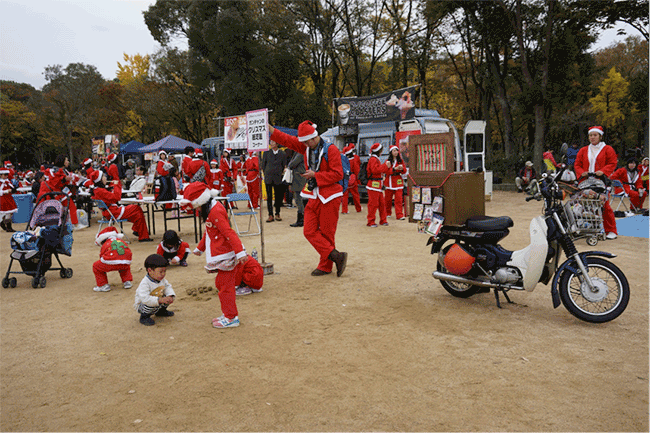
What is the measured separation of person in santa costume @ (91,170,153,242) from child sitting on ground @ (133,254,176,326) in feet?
16.9

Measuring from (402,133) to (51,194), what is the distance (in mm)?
10800

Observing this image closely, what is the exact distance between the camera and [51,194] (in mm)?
6770

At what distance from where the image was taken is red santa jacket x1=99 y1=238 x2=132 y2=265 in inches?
239

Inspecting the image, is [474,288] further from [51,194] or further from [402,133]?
[402,133]

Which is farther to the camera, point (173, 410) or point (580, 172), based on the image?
point (580, 172)

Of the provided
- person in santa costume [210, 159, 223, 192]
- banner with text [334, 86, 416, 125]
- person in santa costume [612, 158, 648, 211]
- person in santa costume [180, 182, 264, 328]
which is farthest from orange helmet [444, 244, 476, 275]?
banner with text [334, 86, 416, 125]

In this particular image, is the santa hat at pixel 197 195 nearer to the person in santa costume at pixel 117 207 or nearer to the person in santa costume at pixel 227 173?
the person in santa costume at pixel 117 207

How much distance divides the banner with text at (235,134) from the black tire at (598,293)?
6220 millimetres

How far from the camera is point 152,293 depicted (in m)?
4.74

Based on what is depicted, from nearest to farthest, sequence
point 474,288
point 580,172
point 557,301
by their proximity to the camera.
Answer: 1. point 557,301
2. point 474,288
3. point 580,172

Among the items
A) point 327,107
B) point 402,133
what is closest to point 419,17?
point 327,107

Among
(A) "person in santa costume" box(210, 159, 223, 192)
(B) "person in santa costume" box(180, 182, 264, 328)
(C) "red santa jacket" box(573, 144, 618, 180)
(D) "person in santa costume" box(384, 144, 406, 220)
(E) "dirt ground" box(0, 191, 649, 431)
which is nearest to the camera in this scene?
(E) "dirt ground" box(0, 191, 649, 431)

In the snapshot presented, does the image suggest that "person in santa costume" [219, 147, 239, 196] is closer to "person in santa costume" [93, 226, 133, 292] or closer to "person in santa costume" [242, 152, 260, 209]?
"person in santa costume" [242, 152, 260, 209]

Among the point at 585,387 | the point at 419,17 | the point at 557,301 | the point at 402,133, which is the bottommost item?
the point at 585,387
